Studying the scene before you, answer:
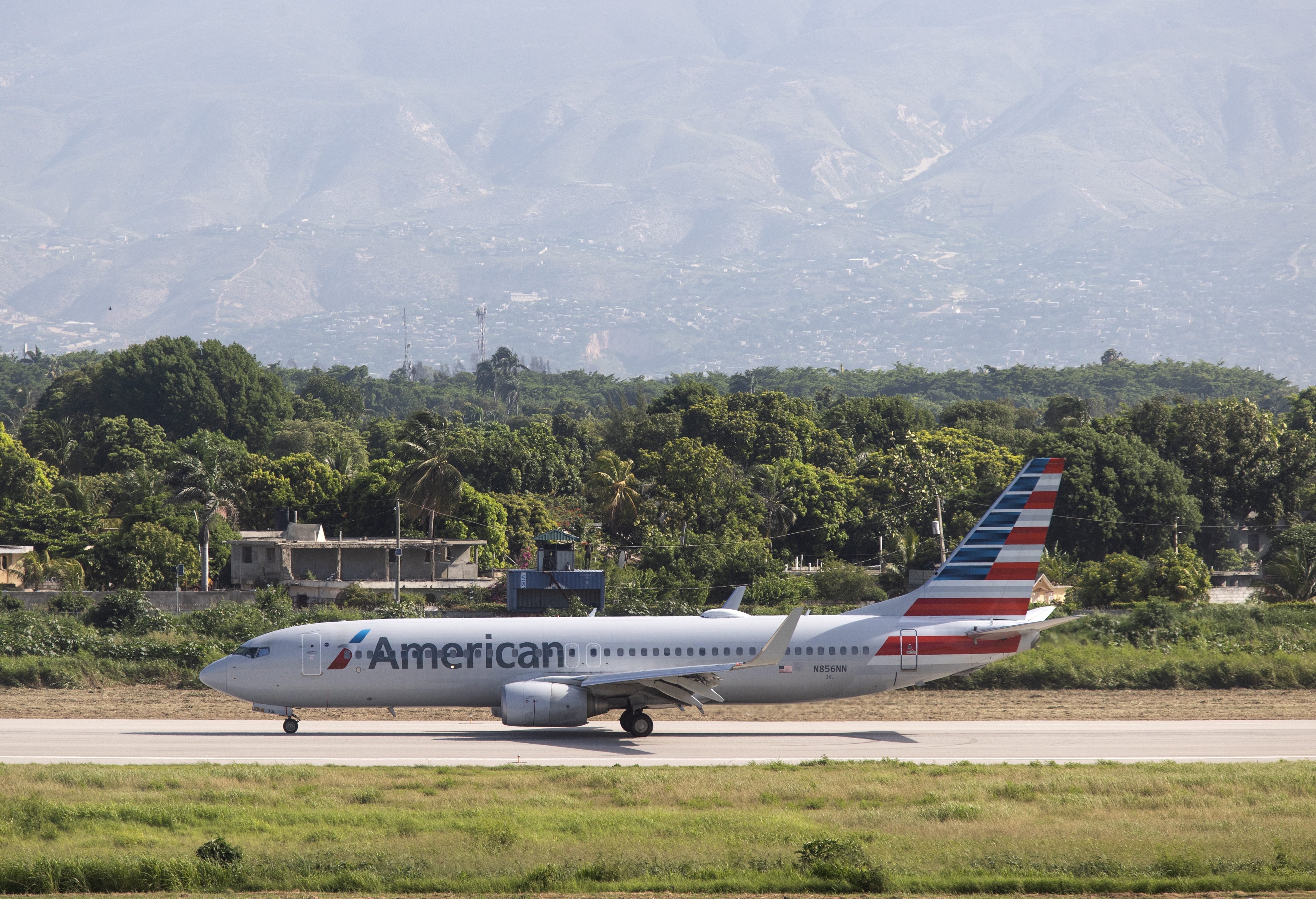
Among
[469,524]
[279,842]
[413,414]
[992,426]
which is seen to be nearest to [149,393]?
[413,414]

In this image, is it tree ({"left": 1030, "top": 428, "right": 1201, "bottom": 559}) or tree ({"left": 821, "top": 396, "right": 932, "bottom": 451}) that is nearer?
tree ({"left": 1030, "top": 428, "right": 1201, "bottom": 559})

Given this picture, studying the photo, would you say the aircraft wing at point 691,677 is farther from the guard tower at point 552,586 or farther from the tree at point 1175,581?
the tree at point 1175,581

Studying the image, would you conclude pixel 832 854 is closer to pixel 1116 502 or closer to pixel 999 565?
pixel 999 565

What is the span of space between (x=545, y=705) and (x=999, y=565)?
43.1 ft

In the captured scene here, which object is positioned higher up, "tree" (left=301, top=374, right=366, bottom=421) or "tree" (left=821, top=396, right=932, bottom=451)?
"tree" (left=301, top=374, right=366, bottom=421)

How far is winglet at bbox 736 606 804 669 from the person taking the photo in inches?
1221

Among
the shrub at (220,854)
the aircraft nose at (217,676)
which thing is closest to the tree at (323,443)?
the aircraft nose at (217,676)

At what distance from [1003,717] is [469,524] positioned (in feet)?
180

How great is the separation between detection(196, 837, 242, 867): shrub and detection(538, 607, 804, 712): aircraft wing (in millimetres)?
13529

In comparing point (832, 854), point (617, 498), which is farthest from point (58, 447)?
point (832, 854)

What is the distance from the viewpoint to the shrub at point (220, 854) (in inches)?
789

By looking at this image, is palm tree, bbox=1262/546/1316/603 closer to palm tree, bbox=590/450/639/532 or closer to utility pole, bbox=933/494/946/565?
utility pole, bbox=933/494/946/565

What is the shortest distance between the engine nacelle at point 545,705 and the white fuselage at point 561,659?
3.33 feet

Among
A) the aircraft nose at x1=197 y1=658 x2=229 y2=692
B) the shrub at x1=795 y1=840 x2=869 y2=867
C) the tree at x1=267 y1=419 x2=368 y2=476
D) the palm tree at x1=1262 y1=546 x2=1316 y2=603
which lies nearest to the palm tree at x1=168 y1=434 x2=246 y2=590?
the tree at x1=267 y1=419 x2=368 y2=476
